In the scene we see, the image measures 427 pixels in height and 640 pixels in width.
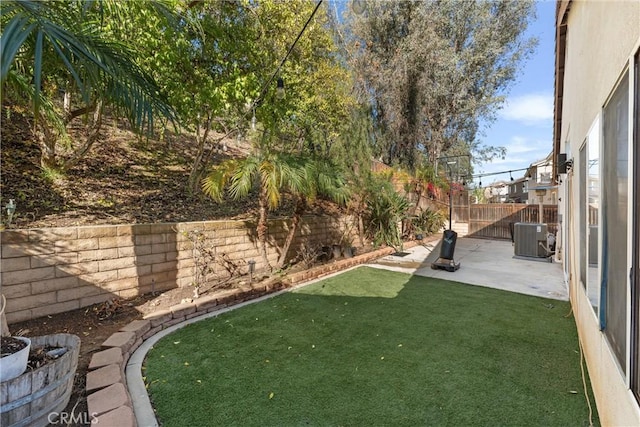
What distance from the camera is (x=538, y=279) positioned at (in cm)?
624

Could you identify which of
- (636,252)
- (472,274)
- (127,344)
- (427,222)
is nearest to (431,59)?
(427,222)

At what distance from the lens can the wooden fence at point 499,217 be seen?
1231cm

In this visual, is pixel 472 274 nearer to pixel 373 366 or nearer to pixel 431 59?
pixel 373 366

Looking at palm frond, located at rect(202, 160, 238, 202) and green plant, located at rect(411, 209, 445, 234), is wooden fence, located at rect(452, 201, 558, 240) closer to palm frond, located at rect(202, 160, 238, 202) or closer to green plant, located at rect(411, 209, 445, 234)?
green plant, located at rect(411, 209, 445, 234)

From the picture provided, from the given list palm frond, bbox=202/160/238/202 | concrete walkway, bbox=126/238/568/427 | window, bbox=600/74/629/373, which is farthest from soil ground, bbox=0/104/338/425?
window, bbox=600/74/629/373

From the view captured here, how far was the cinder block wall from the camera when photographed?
339 cm

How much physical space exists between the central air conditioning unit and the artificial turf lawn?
4139 millimetres

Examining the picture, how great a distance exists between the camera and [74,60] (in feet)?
7.56

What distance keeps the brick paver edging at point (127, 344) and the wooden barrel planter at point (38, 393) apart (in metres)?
0.22

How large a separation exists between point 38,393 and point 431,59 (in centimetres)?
1540

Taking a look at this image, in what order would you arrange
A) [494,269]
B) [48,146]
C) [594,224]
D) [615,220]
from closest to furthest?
[615,220] < [594,224] < [48,146] < [494,269]

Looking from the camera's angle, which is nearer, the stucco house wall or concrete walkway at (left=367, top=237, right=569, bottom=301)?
the stucco house wall

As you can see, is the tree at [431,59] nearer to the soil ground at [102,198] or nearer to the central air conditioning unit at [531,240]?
the central air conditioning unit at [531,240]

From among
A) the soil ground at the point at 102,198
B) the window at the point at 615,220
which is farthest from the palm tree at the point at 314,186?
the window at the point at 615,220
